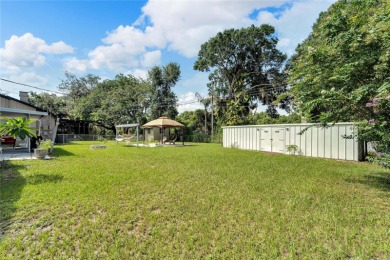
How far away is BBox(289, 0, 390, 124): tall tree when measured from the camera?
4355mm

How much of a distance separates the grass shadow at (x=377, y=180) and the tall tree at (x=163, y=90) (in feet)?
83.3

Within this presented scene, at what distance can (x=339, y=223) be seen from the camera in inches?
131

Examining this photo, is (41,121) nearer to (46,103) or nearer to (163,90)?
(46,103)

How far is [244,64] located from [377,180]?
1001 inches

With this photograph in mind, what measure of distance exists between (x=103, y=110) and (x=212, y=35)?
18377 millimetres

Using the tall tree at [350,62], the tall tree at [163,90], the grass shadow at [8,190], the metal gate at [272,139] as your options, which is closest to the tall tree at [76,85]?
the tall tree at [163,90]

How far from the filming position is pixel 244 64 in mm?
29234

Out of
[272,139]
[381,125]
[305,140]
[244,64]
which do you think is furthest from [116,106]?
[381,125]

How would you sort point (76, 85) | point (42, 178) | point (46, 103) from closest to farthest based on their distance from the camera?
point (42, 178), point (46, 103), point (76, 85)

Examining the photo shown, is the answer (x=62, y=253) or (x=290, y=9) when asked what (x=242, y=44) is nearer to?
(x=290, y=9)

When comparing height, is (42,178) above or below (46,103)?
below

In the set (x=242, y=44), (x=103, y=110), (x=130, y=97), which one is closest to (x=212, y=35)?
(x=242, y=44)

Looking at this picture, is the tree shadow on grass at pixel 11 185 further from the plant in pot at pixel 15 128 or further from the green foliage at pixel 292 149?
the green foliage at pixel 292 149

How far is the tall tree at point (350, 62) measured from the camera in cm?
436
